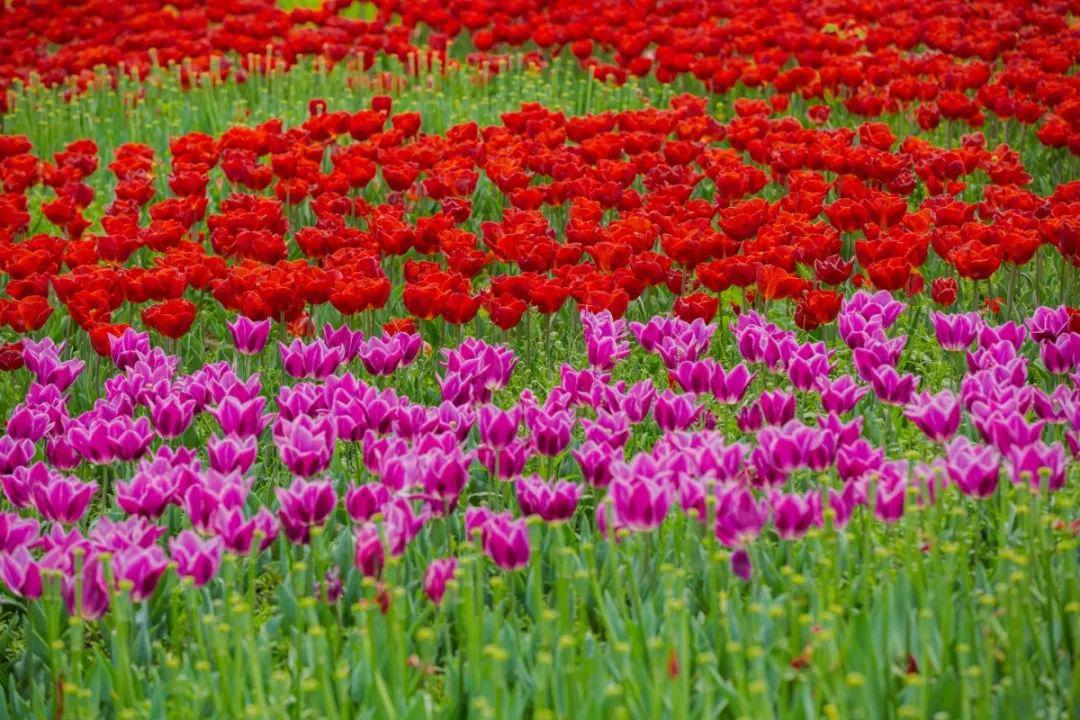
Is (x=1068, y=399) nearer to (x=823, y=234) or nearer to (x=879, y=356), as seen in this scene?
(x=879, y=356)

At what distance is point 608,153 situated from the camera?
267 inches

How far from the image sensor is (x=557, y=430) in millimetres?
3738

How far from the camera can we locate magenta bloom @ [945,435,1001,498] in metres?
Result: 3.30

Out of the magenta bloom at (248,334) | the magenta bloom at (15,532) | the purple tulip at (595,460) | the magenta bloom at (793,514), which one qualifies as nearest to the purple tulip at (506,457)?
the purple tulip at (595,460)

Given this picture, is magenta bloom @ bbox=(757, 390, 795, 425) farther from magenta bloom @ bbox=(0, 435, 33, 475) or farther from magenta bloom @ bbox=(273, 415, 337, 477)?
magenta bloom @ bbox=(0, 435, 33, 475)

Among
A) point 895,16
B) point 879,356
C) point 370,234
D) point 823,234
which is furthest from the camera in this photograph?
point 895,16

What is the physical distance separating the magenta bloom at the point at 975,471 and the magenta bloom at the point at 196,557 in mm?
1695

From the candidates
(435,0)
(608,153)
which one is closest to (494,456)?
(608,153)

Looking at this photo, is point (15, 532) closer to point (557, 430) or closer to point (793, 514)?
point (557, 430)

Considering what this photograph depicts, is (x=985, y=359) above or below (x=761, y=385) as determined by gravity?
above

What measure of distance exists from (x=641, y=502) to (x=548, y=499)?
0.28 m

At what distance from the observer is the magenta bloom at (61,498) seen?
139 inches

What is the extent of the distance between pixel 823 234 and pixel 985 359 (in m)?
1.28

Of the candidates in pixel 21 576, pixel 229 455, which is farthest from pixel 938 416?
pixel 21 576
